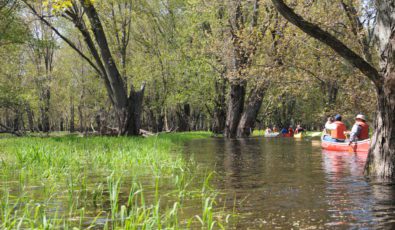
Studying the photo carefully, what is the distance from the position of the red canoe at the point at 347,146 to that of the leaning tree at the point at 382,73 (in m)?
7.59

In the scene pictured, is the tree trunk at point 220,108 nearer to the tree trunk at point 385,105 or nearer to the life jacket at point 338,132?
the life jacket at point 338,132

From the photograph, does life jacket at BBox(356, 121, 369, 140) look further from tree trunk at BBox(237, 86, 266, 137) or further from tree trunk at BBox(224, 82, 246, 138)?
tree trunk at BBox(224, 82, 246, 138)

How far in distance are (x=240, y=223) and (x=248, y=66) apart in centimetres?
2018

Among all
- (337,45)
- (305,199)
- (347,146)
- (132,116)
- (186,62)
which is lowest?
(305,199)

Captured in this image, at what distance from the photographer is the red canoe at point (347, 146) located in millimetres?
15711

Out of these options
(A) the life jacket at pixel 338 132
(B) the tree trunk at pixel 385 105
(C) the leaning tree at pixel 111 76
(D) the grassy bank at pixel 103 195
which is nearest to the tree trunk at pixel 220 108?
(C) the leaning tree at pixel 111 76

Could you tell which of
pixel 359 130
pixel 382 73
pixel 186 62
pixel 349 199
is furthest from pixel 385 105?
pixel 186 62

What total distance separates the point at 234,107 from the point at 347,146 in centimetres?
1385

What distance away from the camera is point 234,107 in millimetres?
30781

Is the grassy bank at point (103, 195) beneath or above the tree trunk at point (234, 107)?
beneath

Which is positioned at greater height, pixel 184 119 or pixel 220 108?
pixel 220 108

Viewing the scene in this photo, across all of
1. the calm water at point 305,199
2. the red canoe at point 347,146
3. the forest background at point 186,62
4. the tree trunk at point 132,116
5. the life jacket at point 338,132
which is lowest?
the calm water at point 305,199

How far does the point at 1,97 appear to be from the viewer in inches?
1153

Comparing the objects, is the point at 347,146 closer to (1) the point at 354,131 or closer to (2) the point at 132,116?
(1) the point at 354,131
